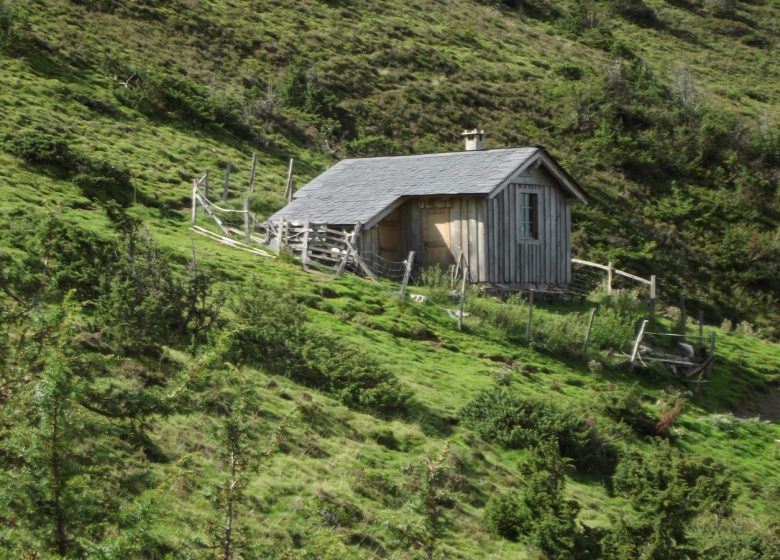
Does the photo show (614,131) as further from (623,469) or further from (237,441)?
(237,441)

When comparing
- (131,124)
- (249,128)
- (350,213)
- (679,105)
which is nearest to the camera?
(350,213)

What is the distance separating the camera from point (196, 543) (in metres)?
9.58

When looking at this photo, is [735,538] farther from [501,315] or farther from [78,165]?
[78,165]

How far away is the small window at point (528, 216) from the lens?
1158 inches

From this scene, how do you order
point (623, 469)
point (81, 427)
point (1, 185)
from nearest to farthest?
point (81, 427) → point (623, 469) → point (1, 185)

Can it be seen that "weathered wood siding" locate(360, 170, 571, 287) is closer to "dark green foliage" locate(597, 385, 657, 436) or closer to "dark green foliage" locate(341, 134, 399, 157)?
"dark green foliage" locate(597, 385, 657, 436)

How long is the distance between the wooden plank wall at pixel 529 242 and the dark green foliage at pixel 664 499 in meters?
11.0

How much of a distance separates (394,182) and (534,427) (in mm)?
14045

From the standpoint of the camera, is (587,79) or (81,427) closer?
(81,427)

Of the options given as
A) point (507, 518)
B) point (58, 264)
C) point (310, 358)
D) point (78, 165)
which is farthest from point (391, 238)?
point (507, 518)

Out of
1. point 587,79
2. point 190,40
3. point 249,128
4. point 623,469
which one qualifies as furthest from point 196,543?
point 587,79

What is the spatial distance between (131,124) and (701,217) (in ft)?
81.7

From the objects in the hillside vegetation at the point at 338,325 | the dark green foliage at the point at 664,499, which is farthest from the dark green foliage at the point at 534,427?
the dark green foliage at the point at 664,499

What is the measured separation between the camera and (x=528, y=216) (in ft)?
97.9
